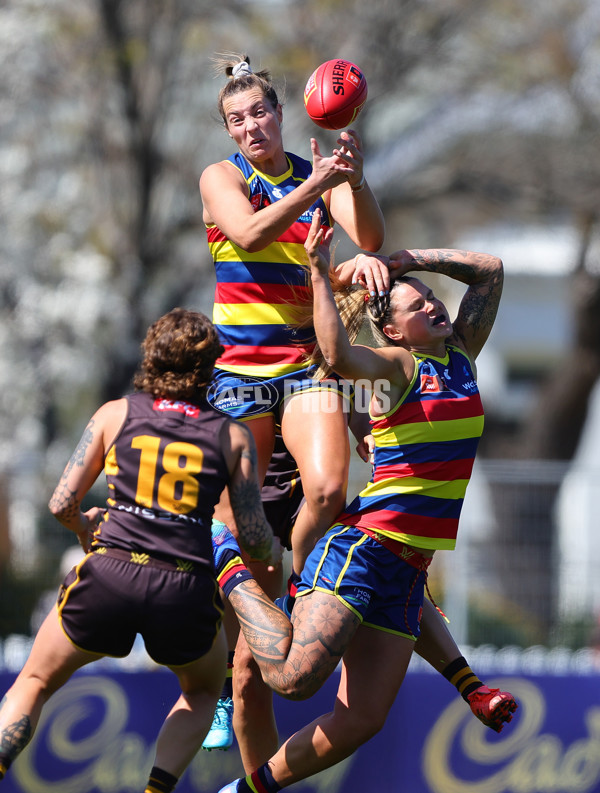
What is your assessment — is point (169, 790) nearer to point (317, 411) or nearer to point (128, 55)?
point (317, 411)

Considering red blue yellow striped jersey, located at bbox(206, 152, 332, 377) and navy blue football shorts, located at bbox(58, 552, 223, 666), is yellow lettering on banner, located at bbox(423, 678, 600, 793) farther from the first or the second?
navy blue football shorts, located at bbox(58, 552, 223, 666)

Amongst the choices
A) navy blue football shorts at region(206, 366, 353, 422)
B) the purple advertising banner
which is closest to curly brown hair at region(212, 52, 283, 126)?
navy blue football shorts at region(206, 366, 353, 422)

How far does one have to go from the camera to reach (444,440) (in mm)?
4316

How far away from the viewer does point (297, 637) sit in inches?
165

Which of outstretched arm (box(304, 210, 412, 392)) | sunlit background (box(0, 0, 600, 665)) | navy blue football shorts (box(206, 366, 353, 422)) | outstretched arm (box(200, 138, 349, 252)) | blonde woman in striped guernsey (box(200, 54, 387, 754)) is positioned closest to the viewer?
outstretched arm (box(304, 210, 412, 392))

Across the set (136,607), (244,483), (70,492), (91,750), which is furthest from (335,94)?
(91,750)

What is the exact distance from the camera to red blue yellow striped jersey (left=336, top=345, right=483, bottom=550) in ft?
14.1

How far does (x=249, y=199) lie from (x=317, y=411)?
93cm

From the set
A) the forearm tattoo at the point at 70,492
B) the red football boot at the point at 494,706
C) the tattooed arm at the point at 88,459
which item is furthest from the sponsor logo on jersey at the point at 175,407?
the red football boot at the point at 494,706

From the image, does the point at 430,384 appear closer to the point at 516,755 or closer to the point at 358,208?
the point at 358,208

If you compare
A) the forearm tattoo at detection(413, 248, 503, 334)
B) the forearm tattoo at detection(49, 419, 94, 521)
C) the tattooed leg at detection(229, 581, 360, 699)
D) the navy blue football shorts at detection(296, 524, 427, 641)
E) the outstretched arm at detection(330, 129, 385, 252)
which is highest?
the outstretched arm at detection(330, 129, 385, 252)

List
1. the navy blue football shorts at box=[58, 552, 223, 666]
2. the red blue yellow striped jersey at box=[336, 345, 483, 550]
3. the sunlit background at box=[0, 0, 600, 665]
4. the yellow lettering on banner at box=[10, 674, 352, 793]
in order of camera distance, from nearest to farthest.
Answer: the navy blue football shorts at box=[58, 552, 223, 666] < the red blue yellow striped jersey at box=[336, 345, 483, 550] < the yellow lettering on banner at box=[10, 674, 352, 793] < the sunlit background at box=[0, 0, 600, 665]

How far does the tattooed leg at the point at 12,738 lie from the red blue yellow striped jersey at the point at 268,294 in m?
1.66

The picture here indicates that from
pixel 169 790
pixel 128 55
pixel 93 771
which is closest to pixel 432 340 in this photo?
pixel 169 790
